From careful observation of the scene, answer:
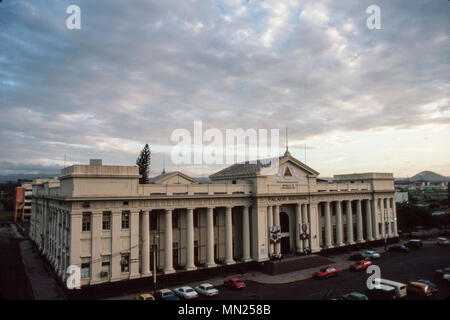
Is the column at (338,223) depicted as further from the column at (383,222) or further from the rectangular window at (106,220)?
the rectangular window at (106,220)

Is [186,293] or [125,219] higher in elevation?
[125,219]

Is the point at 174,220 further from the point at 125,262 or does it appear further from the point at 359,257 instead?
the point at 359,257

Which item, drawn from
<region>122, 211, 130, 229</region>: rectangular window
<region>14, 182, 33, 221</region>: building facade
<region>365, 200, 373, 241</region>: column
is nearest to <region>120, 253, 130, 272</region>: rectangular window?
<region>122, 211, 130, 229</region>: rectangular window

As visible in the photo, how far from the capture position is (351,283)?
3425 cm

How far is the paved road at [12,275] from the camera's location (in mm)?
32725

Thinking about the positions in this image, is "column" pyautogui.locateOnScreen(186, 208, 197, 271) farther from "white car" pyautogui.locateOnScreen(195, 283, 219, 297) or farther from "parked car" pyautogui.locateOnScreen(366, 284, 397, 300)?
"parked car" pyautogui.locateOnScreen(366, 284, 397, 300)

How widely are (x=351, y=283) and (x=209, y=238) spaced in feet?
56.9

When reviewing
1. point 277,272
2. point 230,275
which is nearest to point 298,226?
point 277,272

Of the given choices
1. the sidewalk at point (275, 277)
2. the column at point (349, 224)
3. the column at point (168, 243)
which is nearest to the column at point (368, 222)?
the column at point (349, 224)

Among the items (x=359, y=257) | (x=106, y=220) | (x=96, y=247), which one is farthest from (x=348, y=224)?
(x=96, y=247)

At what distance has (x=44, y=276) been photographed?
39906 millimetres

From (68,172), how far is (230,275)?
22.9 m

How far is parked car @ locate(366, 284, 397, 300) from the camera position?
92.5 feet
